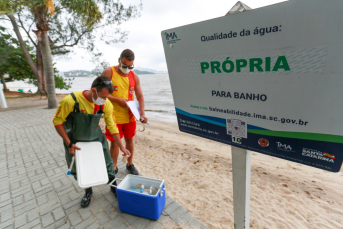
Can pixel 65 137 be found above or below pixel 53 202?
above

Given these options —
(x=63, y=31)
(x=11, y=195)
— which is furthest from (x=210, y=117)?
(x=63, y=31)

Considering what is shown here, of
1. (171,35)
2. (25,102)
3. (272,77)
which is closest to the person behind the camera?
(272,77)

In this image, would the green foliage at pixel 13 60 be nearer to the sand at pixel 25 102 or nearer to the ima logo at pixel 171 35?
the sand at pixel 25 102

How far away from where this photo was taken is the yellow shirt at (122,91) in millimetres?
2848

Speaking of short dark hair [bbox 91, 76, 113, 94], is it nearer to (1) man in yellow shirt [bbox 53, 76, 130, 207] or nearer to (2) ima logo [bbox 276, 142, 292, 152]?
(1) man in yellow shirt [bbox 53, 76, 130, 207]

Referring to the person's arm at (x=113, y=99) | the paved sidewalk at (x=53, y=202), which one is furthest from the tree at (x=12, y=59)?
the person's arm at (x=113, y=99)

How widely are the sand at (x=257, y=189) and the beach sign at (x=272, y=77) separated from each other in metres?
2.01

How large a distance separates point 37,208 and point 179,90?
295 centimetres

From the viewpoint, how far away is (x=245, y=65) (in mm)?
1142

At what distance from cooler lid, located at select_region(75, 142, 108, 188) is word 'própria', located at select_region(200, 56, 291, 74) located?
1.80m

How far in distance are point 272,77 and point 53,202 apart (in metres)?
3.49

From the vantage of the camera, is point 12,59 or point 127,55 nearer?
point 127,55

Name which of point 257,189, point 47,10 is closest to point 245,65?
point 257,189

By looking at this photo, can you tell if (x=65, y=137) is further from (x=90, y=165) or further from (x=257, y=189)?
(x=257, y=189)
